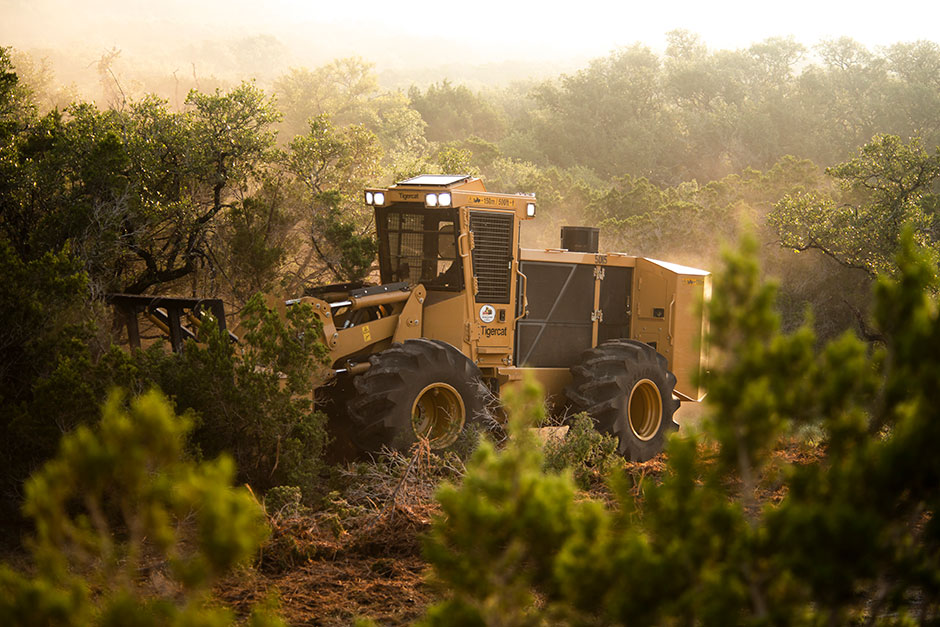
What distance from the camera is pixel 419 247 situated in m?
9.84

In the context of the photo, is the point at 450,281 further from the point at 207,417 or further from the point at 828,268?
the point at 828,268

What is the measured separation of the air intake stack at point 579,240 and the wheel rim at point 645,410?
184 cm

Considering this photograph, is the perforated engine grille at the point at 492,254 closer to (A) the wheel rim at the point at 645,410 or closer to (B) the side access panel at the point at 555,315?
(B) the side access panel at the point at 555,315

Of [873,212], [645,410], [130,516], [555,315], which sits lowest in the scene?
[645,410]

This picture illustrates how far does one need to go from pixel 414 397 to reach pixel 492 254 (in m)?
2.19

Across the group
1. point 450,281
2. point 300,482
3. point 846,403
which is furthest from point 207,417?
point 846,403

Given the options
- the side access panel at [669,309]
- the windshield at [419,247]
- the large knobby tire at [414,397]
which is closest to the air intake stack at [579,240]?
the side access panel at [669,309]

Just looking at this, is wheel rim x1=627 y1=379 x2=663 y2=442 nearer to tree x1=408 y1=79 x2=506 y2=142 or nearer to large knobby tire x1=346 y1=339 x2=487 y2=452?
large knobby tire x1=346 y1=339 x2=487 y2=452

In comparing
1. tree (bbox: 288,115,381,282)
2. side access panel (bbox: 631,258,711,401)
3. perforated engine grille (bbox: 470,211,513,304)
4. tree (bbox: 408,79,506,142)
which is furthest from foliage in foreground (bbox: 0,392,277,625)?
tree (bbox: 408,79,506,142)

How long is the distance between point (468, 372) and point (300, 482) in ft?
6.21

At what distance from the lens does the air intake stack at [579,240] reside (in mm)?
11148

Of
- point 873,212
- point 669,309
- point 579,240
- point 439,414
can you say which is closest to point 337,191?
point 579,240

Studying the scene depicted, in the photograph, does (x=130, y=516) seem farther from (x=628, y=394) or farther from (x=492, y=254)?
(x=628, y=394)

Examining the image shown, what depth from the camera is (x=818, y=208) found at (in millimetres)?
17250
